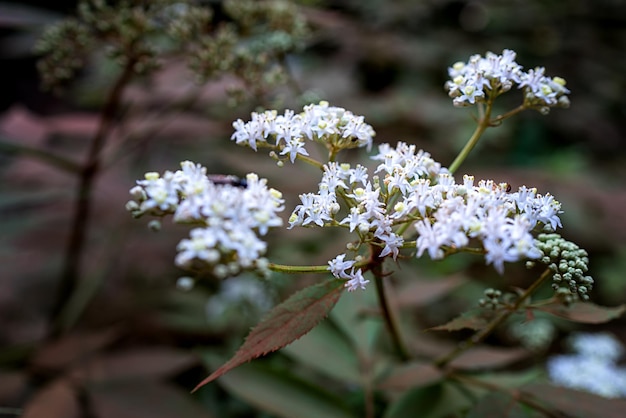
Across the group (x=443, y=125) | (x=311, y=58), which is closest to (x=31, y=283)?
(x=443, y=125)

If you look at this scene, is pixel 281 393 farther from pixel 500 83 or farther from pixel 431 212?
pixel 500 83

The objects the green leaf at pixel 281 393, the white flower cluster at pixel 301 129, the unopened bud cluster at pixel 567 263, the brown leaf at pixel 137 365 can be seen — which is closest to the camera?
the unopened bud cluster at pixel 567 263

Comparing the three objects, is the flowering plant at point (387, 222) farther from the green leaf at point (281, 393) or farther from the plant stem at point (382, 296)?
the green leaf at point (281, 393)

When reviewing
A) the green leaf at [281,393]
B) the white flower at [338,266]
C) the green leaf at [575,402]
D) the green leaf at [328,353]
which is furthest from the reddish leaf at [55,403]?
the green leaf at [575,402]

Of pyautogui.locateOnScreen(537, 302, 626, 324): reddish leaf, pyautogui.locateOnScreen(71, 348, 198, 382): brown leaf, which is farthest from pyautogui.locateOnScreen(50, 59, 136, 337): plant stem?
pyautogui.locateOnScreen(537, 302, 626, 324): reddish leaf

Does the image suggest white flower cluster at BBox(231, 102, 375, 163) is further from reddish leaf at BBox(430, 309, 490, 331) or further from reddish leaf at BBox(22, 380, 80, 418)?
reddish leaf at BBox(22, 380, 80, 418)

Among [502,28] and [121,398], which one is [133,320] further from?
[502,28]

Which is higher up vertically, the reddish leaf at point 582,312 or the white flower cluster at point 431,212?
the white flower cluster at point 431,212
